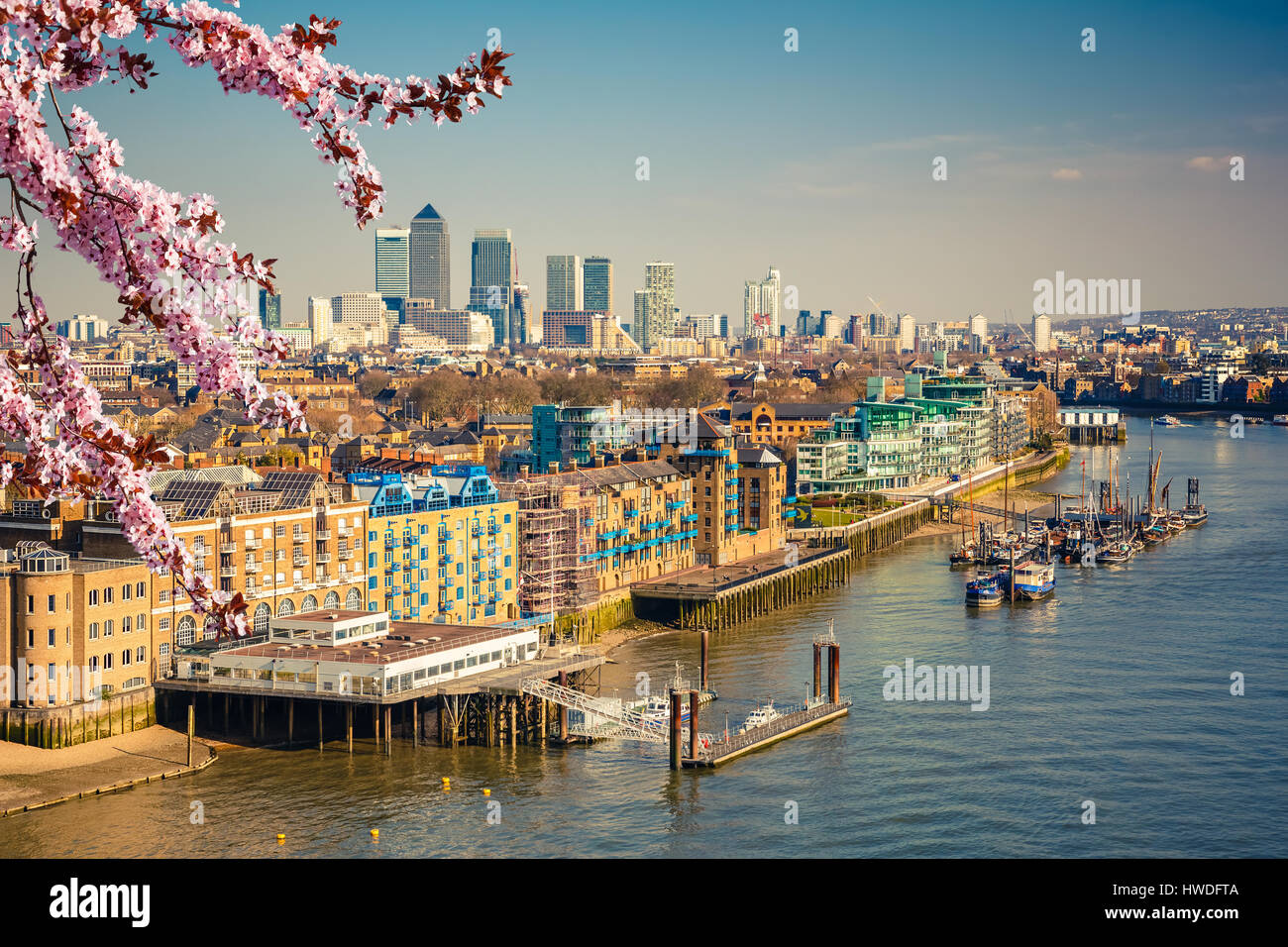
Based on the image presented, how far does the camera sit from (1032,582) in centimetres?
3725

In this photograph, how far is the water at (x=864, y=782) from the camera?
17.7m

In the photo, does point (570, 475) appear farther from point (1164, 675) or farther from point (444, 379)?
point (444, 379)

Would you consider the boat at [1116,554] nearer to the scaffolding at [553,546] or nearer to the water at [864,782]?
the water at [864,782]

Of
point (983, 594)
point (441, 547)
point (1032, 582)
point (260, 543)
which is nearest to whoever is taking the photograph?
point (260, 543)

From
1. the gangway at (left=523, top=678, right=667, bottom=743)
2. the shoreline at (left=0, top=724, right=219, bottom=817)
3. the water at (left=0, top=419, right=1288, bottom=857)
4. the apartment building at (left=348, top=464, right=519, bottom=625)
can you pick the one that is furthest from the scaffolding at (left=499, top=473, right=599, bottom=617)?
the shoreline at (left=0, top=724, right=219, bottom=817)

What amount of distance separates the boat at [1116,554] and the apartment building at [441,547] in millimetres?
21064

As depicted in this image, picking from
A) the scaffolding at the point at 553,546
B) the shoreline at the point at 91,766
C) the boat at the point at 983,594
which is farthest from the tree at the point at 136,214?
the boat at the point at 983,594

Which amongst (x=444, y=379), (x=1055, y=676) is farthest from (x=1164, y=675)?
(x=444, y=379)

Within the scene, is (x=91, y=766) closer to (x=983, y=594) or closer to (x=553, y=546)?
(x=553, y=546)

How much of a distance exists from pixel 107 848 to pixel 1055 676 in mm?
16761

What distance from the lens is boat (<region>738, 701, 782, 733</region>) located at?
23172mm

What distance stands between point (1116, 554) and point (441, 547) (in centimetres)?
2411

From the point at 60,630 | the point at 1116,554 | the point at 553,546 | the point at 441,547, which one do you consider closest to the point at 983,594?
the point at 1116,554

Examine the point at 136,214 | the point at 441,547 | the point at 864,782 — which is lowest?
the point at 864,782
